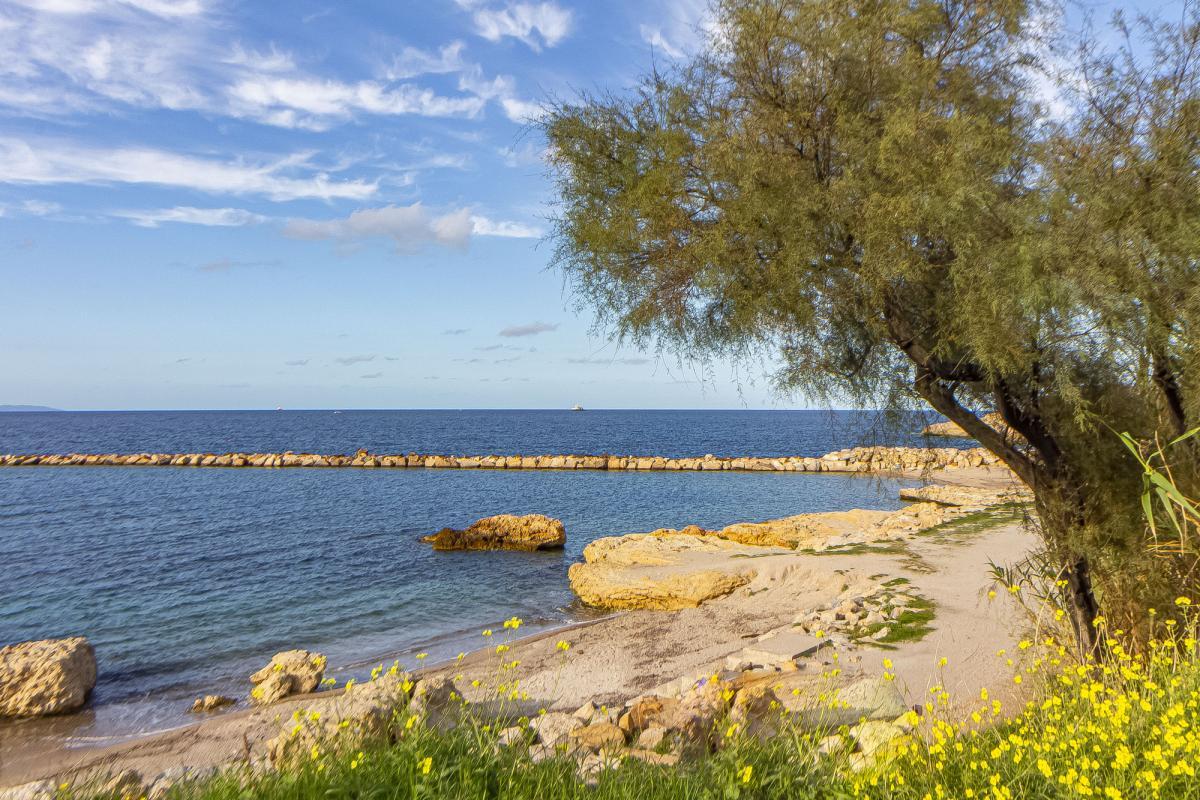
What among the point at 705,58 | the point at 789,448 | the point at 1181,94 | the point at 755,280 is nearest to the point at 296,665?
the point at 755,280

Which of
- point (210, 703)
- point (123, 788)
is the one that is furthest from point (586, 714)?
point (210, 703)

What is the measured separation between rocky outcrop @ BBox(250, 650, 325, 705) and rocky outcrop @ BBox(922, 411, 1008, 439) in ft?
34.4

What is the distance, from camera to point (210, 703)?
39.5ft

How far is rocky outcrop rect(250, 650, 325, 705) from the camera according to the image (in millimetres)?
11859

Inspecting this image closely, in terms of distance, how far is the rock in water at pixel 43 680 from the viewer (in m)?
11.8

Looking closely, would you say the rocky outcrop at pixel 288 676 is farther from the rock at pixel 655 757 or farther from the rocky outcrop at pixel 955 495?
the rocky outcrop at pixel 955 495

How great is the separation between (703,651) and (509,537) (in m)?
14.2

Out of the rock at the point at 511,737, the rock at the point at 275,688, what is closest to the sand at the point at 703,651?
the rock at the point at 275,688

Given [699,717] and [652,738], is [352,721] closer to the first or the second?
[652,738]

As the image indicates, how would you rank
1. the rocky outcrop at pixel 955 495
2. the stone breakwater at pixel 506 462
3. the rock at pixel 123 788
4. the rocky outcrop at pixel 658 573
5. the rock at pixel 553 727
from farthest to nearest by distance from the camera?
1. the stone breakwater at pixel 506 462
2. the rocky outcrop at pixel 955 495
3. the rocky outcrop at pixel 658 573
4. the rock at pixel 553 727
5. the rock at pixel 123 788

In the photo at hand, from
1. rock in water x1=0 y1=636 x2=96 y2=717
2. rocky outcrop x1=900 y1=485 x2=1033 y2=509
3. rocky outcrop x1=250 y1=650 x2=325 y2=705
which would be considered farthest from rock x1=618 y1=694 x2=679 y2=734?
rocky outcrop x1=900 y1=485 x2=1033 y2=509

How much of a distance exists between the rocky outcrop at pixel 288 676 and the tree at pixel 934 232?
881 centimetres

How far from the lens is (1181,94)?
6117mm

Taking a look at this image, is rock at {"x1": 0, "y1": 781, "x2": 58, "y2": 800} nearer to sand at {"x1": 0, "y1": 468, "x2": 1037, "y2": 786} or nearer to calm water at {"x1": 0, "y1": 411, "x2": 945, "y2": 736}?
sand at {"x1": 0, "y1": 468, "x2": 1037, "y2": 786}
